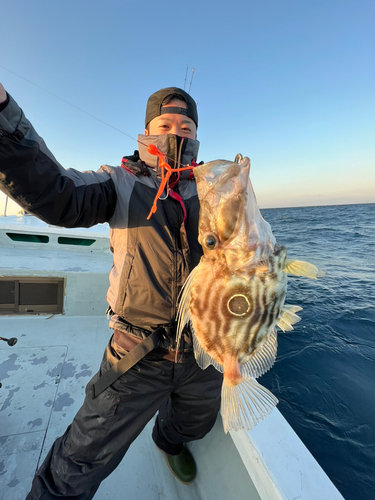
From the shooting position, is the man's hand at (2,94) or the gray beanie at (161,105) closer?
the man's hand at (2,94)

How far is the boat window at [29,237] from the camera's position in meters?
6.78

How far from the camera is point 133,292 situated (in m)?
1.86

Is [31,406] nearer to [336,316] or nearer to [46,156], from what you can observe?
[46,156]

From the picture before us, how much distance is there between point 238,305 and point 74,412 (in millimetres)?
2576

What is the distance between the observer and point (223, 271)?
157 cm

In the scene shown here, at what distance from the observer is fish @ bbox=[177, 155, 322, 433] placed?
4.81 ft

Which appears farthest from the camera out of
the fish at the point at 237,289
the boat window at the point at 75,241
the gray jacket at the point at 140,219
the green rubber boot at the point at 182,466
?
the boat window at the point at 75,241

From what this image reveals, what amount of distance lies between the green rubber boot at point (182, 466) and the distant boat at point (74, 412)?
8cm

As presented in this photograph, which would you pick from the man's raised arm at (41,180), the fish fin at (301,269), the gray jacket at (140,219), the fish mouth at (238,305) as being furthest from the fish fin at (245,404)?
the man's raised arm at (41,180)

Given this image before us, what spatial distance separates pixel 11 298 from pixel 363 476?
20.1 ft

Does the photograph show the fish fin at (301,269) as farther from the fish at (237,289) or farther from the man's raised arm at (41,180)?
the man's raised arm at (41,180)

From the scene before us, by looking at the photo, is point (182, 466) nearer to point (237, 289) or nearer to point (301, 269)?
point (237, 289)

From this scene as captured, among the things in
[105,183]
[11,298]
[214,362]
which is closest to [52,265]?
[11,298]

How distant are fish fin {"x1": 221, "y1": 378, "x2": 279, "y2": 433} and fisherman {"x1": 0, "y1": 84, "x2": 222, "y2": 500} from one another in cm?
43
